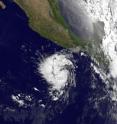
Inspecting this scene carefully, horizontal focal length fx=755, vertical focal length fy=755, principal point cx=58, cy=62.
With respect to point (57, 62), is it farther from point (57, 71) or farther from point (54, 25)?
point (54, 25)

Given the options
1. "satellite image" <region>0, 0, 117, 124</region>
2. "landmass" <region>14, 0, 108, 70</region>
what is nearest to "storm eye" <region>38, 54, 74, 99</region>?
"satellite image" <region>0, 0, 117, 124</region>

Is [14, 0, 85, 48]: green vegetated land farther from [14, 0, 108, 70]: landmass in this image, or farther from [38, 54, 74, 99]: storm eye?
[38, 54, 74, 99]: storm eye

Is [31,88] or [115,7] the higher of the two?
[115,7]

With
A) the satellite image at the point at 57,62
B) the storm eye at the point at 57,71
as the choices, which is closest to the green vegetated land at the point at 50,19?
the satellite image at the point at 57,62

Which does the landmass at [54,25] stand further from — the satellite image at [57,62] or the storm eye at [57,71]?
the storm eye at [57,71]

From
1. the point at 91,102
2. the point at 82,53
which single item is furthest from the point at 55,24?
the point at 91,102

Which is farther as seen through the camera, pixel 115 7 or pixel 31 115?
pixel 115 7

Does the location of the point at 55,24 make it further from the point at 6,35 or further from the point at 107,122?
the point at 107,122
